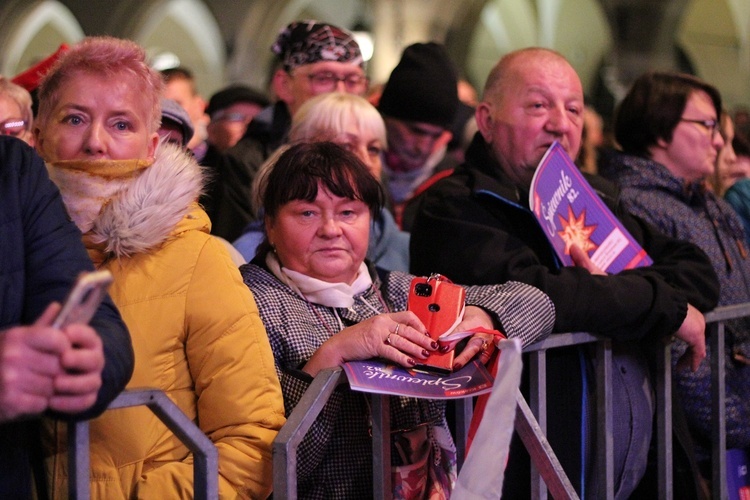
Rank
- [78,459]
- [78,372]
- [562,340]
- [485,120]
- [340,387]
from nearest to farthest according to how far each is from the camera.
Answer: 1. [78,372]
2. [78,459]
3. [340,387]
4. [562,340]
5. [485,120]

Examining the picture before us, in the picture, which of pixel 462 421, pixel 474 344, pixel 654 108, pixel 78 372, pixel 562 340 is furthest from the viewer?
pixel 654 108

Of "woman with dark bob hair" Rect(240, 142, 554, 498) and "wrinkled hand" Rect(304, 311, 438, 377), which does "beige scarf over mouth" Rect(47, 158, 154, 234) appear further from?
"wrinkled hand" Rect(304, 311, 438, 377)

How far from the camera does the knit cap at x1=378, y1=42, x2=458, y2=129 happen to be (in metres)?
4.82

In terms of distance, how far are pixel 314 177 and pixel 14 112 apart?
3.66 feet

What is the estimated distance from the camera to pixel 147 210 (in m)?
2.21

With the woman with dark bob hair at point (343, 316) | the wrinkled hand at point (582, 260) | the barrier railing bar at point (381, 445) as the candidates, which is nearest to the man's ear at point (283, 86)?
the woman with dark bob hair at point (343, 316)

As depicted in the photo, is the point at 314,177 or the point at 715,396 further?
the point at 715,396

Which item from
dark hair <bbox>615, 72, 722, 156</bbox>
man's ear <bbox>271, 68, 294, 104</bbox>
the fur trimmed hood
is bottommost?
the fur trimmed hood

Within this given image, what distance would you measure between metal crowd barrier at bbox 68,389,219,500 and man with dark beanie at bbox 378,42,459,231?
9.46 ft

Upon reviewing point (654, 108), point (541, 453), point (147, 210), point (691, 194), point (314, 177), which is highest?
point (654, 108)

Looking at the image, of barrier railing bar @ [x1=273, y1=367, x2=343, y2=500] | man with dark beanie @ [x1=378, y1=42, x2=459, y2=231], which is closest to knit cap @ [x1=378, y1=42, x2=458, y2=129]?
man with dark beanie @ [x1=378, y1=42, x2=459, y2=231]

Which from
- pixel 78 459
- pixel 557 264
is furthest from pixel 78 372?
pixel 557 264

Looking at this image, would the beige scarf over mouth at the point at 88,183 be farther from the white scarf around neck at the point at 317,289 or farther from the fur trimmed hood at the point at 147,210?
the white scarf around neck at the point at 317,289

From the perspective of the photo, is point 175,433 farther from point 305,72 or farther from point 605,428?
point 305,72
